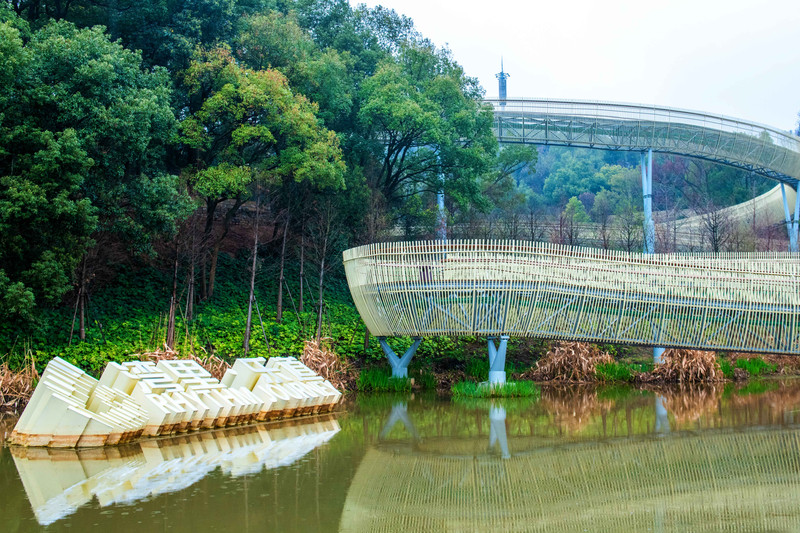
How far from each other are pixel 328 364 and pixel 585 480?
10.6m

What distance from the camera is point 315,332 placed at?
22.3 metres

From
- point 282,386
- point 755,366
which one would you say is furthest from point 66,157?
point 755,366

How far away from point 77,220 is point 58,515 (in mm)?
10921

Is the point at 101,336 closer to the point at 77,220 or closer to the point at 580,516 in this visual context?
the point at 77,220

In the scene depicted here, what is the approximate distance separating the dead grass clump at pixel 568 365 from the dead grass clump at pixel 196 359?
811 centimetres

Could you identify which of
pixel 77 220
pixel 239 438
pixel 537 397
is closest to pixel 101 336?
pixel 77 220

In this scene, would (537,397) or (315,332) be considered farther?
(315,332)

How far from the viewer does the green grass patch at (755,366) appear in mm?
22737

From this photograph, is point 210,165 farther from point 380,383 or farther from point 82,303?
point 380,383

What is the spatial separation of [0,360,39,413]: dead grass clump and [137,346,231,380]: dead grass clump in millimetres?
2226

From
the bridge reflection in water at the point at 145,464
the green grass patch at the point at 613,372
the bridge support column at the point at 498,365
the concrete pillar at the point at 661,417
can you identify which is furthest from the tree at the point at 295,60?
the bridge reflection in water at the point at 145,464

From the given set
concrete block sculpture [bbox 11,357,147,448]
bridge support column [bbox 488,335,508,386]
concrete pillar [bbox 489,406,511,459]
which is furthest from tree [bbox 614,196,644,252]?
concrete block sculpture [bbox 11,357,147,448]

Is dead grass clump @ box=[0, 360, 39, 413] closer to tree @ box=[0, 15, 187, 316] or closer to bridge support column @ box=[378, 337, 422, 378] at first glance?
tree @ box=[0, 15, 187, 316]

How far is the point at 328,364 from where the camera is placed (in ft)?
64.8
